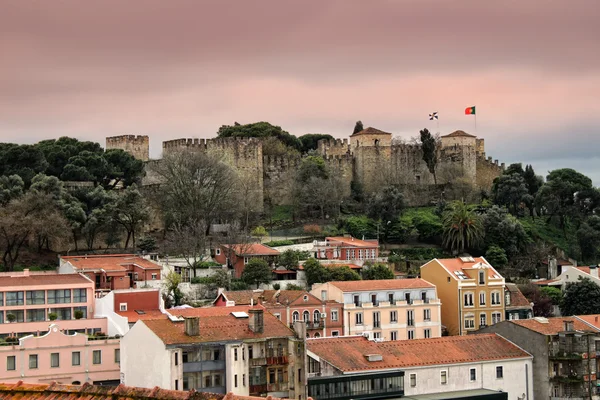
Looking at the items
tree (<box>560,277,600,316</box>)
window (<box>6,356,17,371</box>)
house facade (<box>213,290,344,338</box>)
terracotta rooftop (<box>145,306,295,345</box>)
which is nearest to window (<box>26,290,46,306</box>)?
window (<box>6,356,17,371</box>)

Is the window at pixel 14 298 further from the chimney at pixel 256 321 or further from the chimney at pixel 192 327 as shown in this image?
the chimney at pixel 256 321

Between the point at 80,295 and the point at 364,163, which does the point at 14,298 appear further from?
the point at 364,163

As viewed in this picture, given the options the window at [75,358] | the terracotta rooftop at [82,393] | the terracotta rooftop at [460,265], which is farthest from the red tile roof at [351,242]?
the terracotta rooftop at [82,393]

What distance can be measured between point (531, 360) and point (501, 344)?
58.4 inches

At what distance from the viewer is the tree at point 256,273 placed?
6594cm

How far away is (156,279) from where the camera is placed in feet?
212

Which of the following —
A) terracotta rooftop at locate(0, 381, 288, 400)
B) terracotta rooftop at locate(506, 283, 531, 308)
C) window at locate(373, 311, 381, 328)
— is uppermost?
terracotta rooftop at locate(0, 381, 288, 400)

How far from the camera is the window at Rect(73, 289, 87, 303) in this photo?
185 ft

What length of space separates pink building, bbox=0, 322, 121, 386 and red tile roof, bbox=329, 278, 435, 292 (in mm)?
14496

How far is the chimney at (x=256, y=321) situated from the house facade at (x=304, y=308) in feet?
28.6

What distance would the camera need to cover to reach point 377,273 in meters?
68.7

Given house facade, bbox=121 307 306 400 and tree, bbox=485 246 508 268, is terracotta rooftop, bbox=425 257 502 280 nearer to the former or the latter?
tree, bbox=485 246 508 268

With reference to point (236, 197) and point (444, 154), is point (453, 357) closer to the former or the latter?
point (236, 197)

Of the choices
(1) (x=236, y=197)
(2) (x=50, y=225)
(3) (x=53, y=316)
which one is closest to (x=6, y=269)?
(2) (x=50, y=225)
